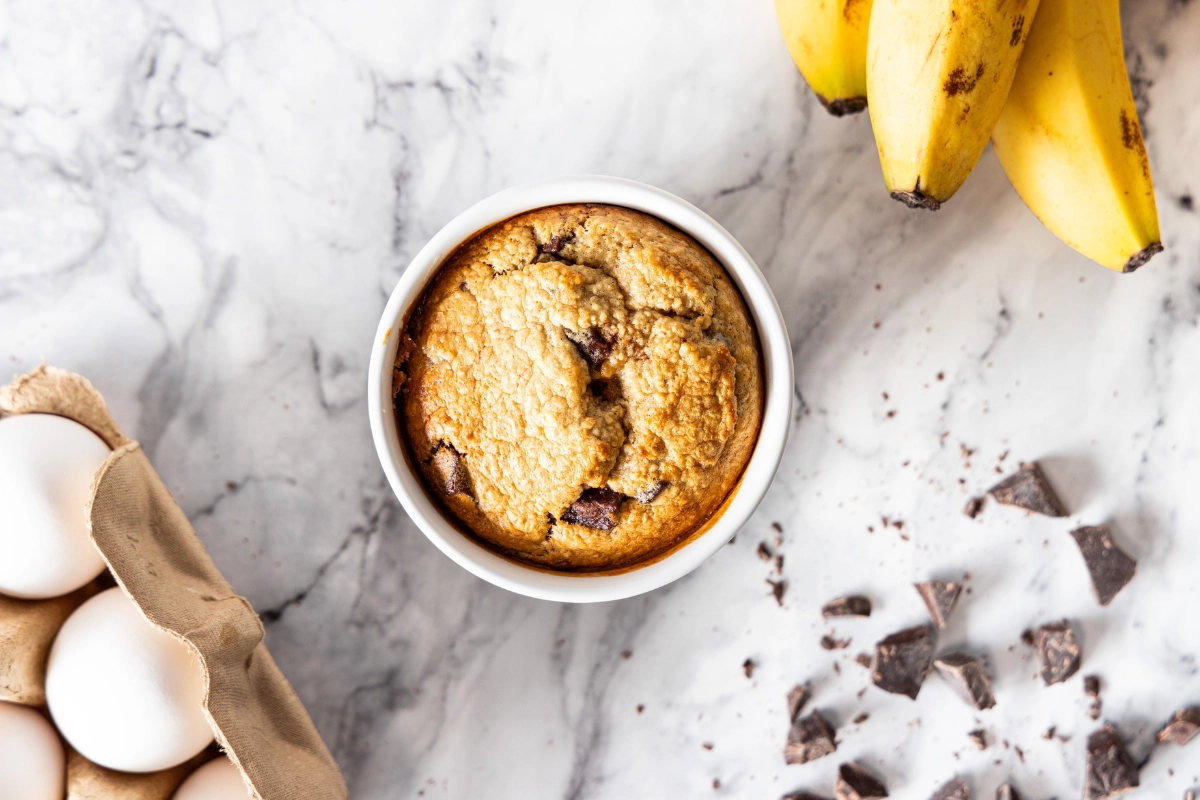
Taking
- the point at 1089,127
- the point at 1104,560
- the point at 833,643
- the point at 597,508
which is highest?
the point at 1089,127

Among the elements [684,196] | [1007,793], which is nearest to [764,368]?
[684,196]

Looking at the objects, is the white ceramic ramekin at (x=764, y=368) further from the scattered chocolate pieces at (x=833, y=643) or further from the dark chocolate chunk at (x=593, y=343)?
the scattered chocolate pieces at (x=833, y=643)

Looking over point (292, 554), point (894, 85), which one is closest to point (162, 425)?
point (292, 554)

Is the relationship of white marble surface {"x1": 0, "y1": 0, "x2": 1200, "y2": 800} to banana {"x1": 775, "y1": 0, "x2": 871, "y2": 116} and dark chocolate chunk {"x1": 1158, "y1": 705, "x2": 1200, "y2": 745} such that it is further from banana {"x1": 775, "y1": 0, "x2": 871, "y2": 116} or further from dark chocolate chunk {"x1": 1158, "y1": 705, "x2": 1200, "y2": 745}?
banana {"x1": 775, "y1": 0, "x2": 871, "y2": 116}

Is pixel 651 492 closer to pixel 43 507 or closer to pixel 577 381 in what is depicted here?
pixel 577 381

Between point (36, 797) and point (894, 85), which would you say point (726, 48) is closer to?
point (894, 85)
